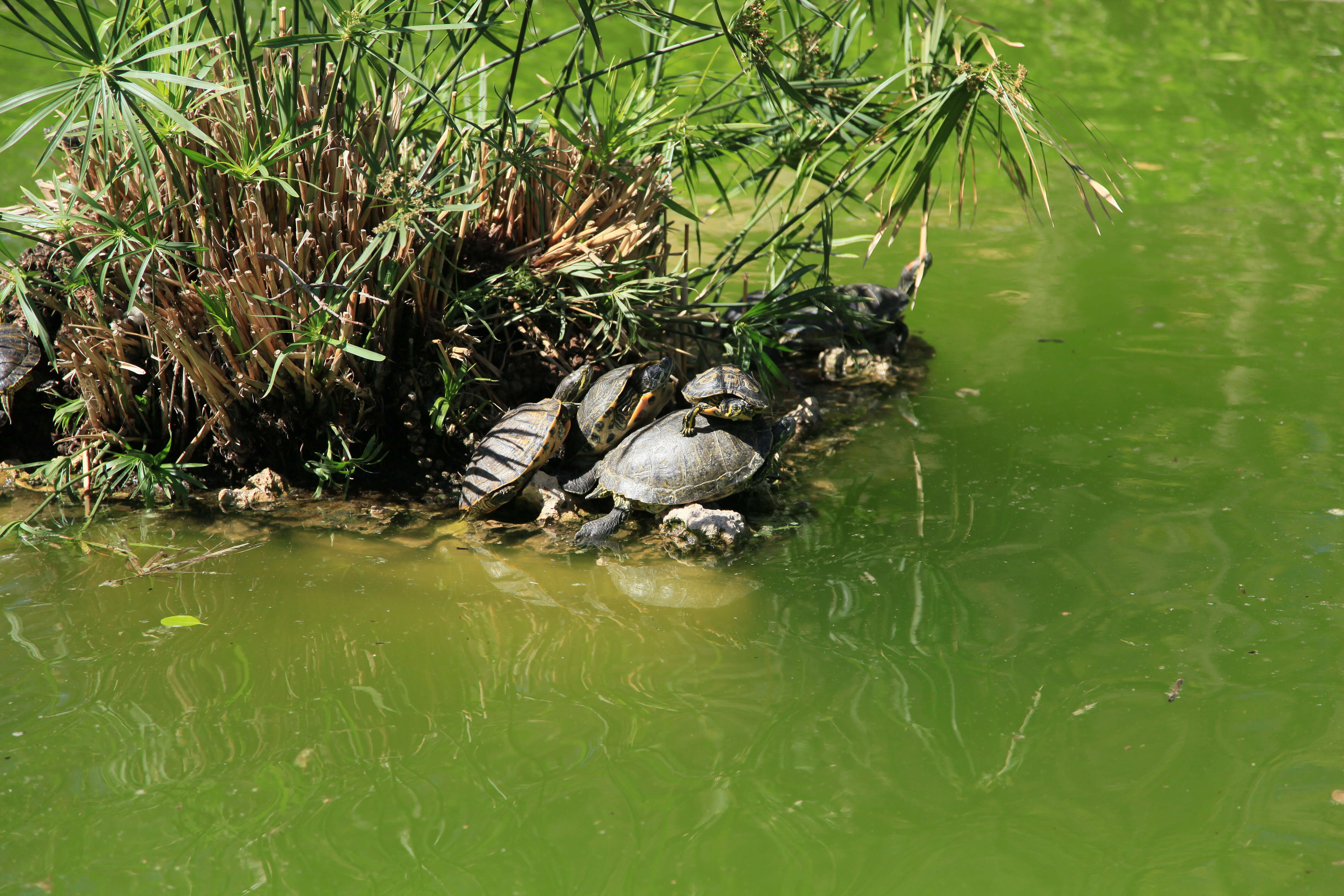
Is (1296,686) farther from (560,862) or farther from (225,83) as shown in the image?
(225,83)

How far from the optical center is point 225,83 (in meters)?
3.46

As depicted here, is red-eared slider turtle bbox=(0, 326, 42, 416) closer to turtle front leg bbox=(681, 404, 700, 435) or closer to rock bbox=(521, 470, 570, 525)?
rock bbox=(521, 470, 570, 525)

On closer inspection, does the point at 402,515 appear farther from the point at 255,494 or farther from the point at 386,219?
the point at 386,219

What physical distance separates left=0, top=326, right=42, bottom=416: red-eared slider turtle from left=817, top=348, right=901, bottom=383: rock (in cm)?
370

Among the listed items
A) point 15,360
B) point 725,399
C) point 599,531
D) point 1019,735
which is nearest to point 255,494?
point 15,360

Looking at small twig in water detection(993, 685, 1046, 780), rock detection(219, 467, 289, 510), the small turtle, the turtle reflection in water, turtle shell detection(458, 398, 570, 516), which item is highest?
the small turtle

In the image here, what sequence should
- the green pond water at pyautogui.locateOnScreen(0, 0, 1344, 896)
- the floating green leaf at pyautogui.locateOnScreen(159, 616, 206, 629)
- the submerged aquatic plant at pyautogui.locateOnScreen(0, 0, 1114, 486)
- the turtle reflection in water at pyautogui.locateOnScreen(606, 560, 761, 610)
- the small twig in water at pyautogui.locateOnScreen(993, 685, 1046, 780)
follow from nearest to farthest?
the green pond water at pyautogui.locateOnScreen(0, 0, 1344, 896) → the small twig in water at pyautogui.locateOnScreen(993, 685, 1046, 780) → the floating green leaf at pyautogui.locateOnScreen(159, 616, 206, 629) → the turtle reflection in water at pyautogui.locateOnScreen(606, 560, 761, 610) → the submerged aquatic plant at pyautogui.locateOnScreen(0, 0, 1114, 486)

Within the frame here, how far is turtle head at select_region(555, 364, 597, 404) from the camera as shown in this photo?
12.7 feet

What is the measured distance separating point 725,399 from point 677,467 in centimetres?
34

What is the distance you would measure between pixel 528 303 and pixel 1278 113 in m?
8.28

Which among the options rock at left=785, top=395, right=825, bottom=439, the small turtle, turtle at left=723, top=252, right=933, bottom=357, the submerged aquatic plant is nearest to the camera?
the submerged aquatic plant

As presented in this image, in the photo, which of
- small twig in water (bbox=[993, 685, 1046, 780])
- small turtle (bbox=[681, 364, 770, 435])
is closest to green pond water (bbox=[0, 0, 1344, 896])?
small twig in water (bbox=[993, 685, 1046, 780])

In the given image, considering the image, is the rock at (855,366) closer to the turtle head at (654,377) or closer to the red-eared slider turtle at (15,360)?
the turtle head at (654,377)

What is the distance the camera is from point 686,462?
3.66m
